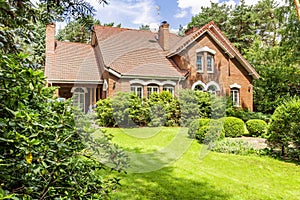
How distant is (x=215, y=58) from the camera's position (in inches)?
786

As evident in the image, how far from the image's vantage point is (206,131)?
9711 millimetres

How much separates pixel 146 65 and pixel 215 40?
20.4 ft

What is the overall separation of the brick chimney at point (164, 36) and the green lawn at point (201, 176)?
12.2 metres

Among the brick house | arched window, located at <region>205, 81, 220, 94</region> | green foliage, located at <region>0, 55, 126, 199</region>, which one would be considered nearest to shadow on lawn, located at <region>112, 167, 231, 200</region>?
green foliage, located at <region>0, 55, 126, 199</region>

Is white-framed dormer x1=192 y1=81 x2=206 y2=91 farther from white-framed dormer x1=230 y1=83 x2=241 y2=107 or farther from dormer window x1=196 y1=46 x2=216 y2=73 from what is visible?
white-framed dormer x1=230 y1=83 x2=241 y2=107

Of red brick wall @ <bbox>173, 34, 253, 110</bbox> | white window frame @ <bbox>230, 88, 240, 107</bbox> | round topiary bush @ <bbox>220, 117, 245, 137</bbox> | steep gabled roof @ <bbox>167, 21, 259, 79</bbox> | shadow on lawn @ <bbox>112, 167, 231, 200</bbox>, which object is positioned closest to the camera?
shadow on lawn @ <bbox>112, 167, 231, 200</bbox>

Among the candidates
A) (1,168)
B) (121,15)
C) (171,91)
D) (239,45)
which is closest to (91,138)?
(1,168)

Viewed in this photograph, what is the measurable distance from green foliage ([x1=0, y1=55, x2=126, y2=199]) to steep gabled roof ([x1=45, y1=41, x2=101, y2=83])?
53.6 feet

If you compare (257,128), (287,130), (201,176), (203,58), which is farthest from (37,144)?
(203,58)

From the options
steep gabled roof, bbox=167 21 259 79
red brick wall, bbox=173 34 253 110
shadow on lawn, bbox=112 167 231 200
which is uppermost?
steep gabled roof, bbox=167 21 259 79

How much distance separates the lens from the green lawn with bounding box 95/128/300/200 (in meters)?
4.98

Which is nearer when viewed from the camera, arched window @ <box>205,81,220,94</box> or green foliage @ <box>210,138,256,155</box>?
green foliage @ <box>210,138,256,155</box>

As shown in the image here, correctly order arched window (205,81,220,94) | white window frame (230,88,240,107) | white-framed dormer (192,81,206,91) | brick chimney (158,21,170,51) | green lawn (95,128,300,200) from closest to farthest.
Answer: green lawn (95,128,300,200)
white-framed dormer (192,81,206,91)
brick chimney (158,21,170,51)
arched window (205,81,220,94)
white window frame (230,88,240,107)

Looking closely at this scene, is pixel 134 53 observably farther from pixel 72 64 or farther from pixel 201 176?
pixel 201 176
